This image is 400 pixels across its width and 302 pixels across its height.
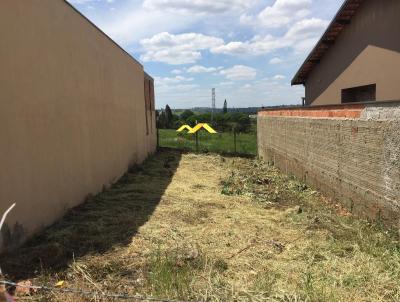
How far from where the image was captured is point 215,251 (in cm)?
594

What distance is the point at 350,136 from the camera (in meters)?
8.08

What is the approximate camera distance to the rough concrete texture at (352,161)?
21.2 ft

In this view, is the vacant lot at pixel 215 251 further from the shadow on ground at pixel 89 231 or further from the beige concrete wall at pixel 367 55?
the beige concrete wall at pixel 367 55

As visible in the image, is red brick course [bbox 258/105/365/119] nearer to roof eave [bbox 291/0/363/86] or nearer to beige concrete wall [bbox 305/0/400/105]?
beige concrete wall [bbox 305/0/400/105]

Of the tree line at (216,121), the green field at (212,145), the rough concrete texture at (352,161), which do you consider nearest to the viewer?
the rough concrete texture at (352,161)

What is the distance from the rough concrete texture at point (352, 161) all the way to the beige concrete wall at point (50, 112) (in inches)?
193

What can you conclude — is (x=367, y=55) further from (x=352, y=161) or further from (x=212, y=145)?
(x=212, y=145)

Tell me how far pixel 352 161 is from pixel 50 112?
202 inches

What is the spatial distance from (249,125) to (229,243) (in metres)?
36.7

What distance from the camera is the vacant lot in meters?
4.55

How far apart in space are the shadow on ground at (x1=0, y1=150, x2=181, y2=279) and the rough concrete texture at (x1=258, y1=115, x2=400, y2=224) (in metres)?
3.54

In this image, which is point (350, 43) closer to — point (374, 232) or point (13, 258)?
point (374, 232)

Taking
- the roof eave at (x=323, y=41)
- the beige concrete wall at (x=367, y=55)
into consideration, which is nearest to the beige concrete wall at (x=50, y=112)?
the roof eave at (x=323, y=41)

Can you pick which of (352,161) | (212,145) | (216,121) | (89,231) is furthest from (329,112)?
(216,121)
